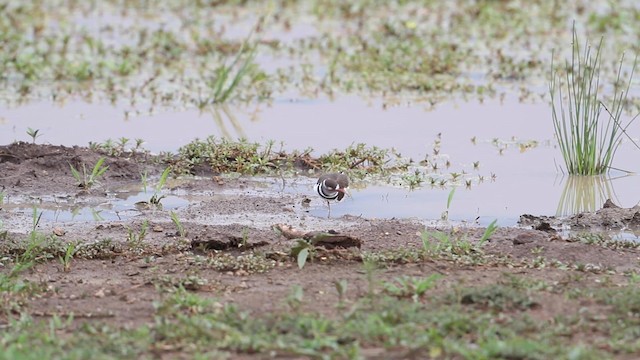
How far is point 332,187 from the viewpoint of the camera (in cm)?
737

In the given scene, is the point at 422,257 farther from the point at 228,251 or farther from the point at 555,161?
the point at 555,161

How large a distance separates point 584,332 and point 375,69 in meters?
8.86

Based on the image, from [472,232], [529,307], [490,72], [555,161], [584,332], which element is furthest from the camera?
[490,72]

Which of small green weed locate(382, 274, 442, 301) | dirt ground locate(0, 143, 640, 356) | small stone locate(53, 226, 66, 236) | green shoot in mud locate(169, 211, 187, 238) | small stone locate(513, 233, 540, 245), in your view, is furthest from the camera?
small stone locate(53, 226, 66, 236)

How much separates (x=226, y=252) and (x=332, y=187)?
1374 mm

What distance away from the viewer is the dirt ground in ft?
17.2

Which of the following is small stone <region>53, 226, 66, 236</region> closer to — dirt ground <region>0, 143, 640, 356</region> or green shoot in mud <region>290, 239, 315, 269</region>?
dirt ground <region>0, 143, 640, 356</region>

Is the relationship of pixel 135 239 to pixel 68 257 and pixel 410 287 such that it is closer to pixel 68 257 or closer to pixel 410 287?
pixel 68 257

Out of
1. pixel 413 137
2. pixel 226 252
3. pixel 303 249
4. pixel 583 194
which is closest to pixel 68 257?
pixel 226 252

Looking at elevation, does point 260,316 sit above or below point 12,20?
below

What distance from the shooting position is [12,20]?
16.0 meters

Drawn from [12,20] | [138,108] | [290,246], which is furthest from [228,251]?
[12,20]

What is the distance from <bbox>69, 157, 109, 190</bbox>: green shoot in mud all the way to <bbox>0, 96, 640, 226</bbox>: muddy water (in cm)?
131

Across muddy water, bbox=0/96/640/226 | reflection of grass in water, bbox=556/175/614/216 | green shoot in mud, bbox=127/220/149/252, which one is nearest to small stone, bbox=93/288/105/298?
green shoot in mud, bbox=127/220/149/252
